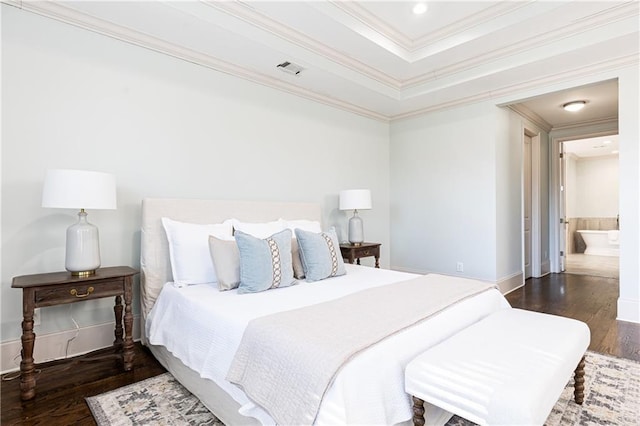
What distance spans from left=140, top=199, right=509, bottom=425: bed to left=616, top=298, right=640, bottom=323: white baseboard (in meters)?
1.96

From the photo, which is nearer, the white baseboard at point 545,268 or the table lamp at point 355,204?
the table lamp at point 355,204

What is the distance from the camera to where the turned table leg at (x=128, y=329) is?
7.56 ft

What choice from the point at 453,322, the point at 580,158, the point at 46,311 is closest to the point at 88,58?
the point at 46,311

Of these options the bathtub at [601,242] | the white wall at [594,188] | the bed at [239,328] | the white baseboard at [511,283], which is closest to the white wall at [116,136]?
the bed at [239,328]

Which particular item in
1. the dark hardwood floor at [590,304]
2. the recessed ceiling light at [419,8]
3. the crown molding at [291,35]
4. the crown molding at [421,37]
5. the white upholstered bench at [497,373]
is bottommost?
the dark hardwood floor at [590,304]

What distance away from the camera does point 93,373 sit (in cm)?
230

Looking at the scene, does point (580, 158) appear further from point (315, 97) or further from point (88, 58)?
point (88, 58)

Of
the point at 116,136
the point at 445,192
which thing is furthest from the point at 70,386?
the point at 445,192

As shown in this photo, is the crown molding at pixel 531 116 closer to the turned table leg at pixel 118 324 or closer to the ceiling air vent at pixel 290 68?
the ceiling air vent at pixel 290 68

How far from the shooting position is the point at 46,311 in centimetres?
243

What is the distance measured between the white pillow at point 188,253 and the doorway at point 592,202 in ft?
28.4

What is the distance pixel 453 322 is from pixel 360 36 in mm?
2596

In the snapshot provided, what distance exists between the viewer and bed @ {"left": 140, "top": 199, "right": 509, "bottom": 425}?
50.6 inches

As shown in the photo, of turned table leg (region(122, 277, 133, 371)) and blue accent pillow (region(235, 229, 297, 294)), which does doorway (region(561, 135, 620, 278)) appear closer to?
blue accent pillow (region(235, 229, 297, 294))
